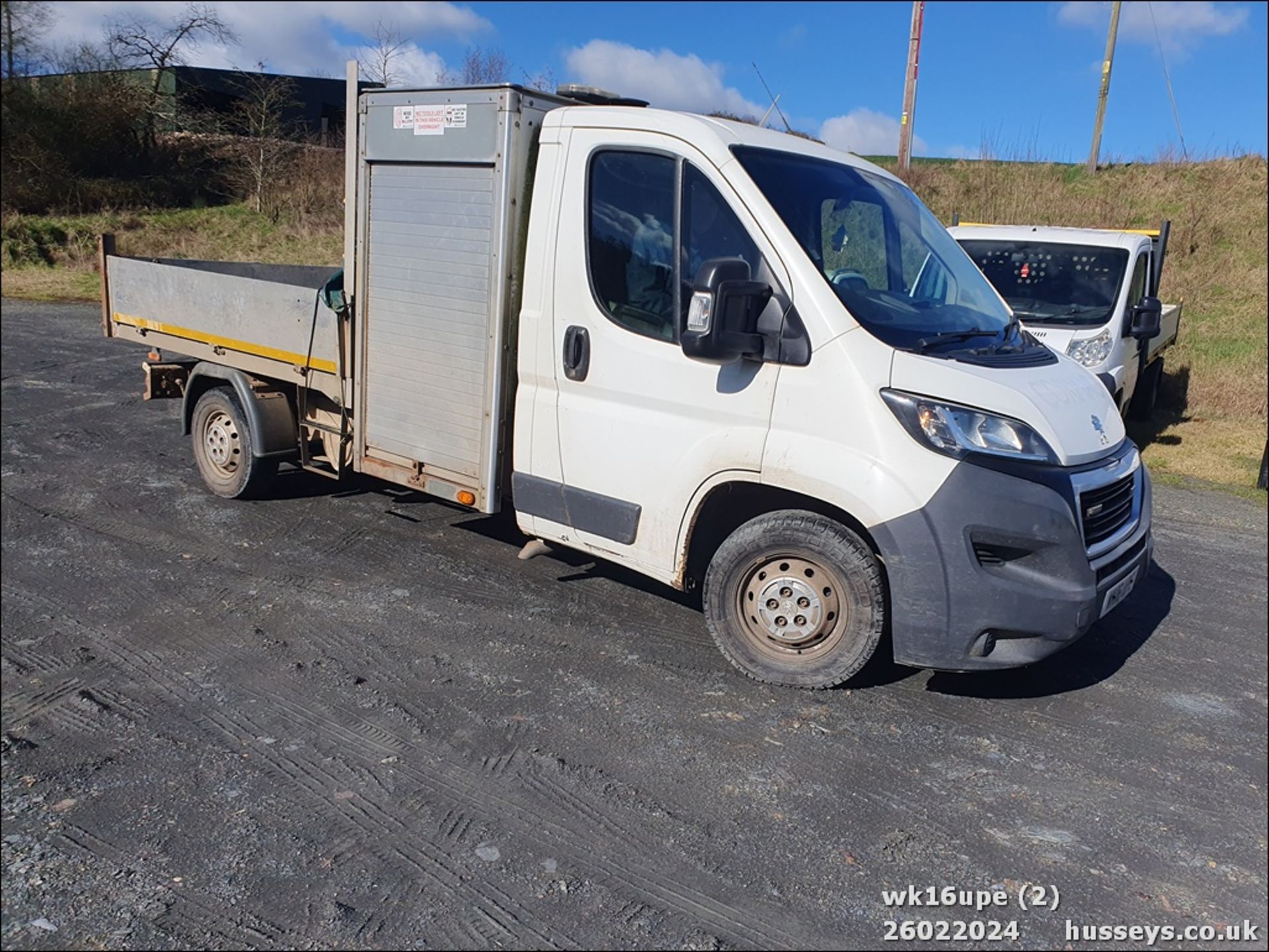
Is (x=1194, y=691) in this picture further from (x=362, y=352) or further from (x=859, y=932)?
(x=362, y=352)

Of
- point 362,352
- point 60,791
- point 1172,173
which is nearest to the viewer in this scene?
point 60,791

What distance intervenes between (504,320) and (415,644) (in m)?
1.71

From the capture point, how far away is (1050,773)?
3789mm

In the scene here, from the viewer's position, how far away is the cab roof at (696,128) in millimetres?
4387

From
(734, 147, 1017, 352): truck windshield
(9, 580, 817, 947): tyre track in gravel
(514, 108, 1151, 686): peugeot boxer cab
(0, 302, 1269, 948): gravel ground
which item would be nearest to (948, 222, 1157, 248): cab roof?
(0, 302, 1269, 948): gravel ground

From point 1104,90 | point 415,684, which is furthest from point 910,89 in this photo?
point 415,684

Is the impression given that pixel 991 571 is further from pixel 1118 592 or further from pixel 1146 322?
pixel 1146 322

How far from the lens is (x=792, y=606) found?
435 centimetres

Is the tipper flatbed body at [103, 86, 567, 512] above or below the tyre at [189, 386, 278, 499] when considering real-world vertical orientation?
above

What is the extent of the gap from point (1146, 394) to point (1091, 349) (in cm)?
375

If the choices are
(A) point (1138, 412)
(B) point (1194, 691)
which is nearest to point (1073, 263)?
(A) point (1138, 412)

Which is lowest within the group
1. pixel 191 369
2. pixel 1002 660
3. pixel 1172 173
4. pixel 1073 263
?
pixel 1002 660

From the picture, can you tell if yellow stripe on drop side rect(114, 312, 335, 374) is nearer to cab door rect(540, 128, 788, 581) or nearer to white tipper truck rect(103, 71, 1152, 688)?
white tipper truck rect(103, 71, 1152, 688)

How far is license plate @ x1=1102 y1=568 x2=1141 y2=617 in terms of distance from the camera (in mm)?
4070
